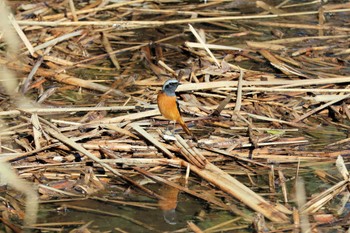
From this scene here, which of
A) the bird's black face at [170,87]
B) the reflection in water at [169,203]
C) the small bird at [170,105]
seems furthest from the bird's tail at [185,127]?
the reflection in water at [169,203]

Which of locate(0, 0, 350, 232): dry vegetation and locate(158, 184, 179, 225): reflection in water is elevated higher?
locate(0, 0, 350, 232): dry vegetation

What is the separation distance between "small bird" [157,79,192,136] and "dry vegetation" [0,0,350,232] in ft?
0.52

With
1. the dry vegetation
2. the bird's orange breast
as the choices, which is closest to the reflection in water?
the dry vegetation

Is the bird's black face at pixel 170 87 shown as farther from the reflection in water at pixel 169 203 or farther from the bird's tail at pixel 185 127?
the reflection in water at pixel 169 203

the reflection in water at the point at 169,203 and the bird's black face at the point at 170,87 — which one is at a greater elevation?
the bird's black face at the point at 170,87

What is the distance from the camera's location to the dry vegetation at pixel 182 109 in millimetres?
5965

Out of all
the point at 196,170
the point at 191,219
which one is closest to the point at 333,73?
the point at 196,170

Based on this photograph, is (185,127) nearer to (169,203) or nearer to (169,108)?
(169,108)

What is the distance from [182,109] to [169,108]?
2.11 feet

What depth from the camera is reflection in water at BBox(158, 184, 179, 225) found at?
18.9 feet

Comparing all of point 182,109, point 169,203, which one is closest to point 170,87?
point 182,109

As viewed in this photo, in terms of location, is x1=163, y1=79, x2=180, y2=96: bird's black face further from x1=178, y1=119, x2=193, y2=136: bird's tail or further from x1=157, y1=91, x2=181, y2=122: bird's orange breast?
x1=178, y1=119, x2=193, y2=136: bird's tail

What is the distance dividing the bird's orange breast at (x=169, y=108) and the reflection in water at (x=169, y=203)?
0.78 m

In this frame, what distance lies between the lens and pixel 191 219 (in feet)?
18.8
